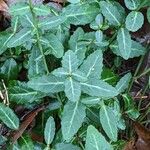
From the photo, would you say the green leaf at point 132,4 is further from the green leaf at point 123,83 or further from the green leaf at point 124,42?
the green leaf at point 123,83

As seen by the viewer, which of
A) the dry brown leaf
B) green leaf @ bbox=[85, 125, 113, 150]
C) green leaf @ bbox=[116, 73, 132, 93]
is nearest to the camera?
green leaf @ bbox=[85, 125, 113, 150]

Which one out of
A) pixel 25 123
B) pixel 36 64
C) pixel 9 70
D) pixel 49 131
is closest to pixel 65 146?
pixel 49 131

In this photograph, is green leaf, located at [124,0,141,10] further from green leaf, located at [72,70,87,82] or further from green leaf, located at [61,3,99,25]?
green leaf, located at [72,70,87,82]

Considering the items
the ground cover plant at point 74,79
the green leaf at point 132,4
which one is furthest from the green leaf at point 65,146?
the green leaf at point 132,4

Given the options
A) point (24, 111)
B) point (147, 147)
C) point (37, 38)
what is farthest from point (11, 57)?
point (147, 147)

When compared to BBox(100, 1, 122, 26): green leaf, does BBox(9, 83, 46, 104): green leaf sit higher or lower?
lower

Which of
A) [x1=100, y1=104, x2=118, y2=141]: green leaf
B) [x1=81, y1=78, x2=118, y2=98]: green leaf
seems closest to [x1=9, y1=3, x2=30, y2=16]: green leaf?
[x1=81, y1=78, x2=118, y2=98]: green leaf

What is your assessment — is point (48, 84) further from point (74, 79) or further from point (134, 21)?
point (134, 21)
